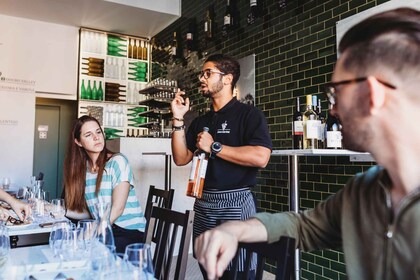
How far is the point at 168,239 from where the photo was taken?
157 cm

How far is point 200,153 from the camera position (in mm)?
1965

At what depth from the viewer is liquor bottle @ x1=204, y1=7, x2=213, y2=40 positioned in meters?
4.74

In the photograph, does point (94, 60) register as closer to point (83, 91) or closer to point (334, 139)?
point (83, 91)

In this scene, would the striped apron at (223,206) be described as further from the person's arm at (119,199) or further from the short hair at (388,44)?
the short hair at (388,44)

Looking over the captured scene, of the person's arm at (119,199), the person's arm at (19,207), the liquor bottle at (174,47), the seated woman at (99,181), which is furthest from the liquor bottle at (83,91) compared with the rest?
the person's arm at (19,207)

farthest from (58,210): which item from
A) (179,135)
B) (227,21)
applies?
(227,21)

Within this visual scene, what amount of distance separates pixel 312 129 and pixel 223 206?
0.93 metres

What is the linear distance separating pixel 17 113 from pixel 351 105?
5.91 metres

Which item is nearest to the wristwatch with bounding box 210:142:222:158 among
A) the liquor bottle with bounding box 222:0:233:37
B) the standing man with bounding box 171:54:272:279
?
the standing man with bounding box 171:54:272:279

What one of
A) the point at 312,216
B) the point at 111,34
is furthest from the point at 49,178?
the point at 312,216

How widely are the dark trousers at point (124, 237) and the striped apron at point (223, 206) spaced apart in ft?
1.37

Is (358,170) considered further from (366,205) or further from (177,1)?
(177,1)

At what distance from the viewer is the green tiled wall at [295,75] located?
10.0 feet

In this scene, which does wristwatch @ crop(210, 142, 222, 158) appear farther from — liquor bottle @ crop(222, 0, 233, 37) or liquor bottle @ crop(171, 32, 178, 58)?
liquor bottle @ crop(171, 32, 178, 58)
